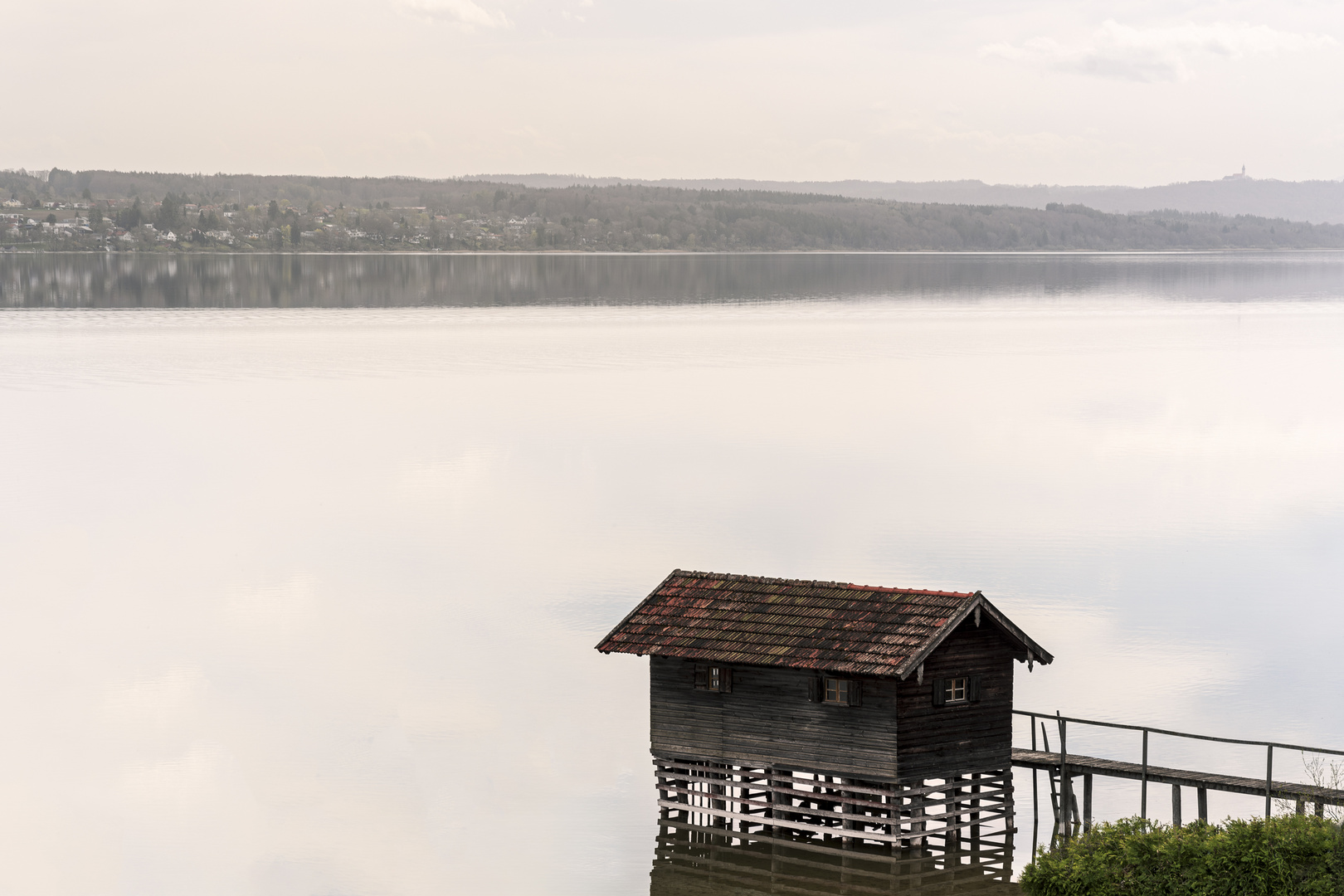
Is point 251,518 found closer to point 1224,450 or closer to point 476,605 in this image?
point 476,605

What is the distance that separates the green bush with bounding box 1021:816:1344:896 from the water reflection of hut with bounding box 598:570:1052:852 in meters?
4.66

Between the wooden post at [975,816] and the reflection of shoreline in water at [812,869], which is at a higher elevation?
the wooden post at [975,816]

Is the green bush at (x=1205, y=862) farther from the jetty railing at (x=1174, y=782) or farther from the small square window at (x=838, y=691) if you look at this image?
the small square window at (x=838, y=691)

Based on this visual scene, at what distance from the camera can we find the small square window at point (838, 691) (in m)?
28.3

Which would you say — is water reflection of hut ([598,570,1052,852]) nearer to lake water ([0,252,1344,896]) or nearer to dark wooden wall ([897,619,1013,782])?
dark wooden wall ([897,619,1013,782])

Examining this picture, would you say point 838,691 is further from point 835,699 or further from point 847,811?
point 847,811

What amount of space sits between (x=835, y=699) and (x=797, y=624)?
150 cm

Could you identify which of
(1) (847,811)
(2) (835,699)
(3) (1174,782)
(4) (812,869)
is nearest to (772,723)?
(2) (835,699)

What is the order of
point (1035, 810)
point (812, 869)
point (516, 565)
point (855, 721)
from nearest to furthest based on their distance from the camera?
point (855, 721)
point (812, 869)
point (1035, 810)
point (516, 565)

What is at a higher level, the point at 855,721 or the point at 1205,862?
the point at 855,721

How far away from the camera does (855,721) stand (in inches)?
1118

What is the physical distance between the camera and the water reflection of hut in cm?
2822

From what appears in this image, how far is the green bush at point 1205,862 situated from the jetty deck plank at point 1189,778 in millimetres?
4353

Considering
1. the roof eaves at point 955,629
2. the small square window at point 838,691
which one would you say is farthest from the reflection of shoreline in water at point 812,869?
the roof eaves at point 955,629
